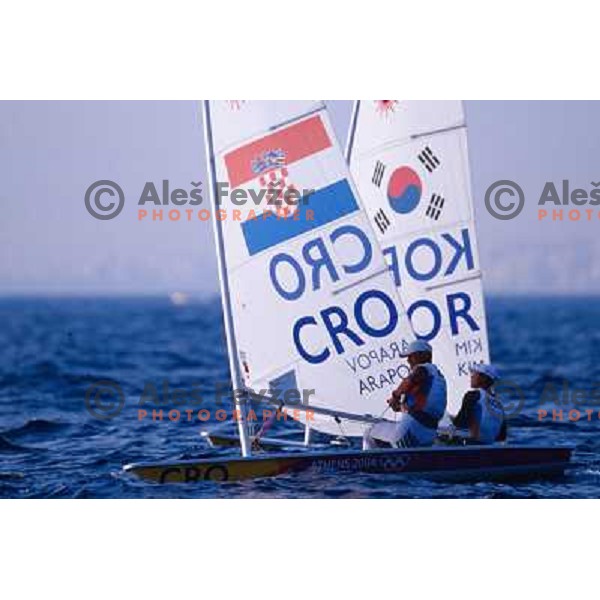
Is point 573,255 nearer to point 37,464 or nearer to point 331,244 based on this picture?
point 331,244

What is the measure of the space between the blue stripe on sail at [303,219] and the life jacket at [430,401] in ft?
3.94

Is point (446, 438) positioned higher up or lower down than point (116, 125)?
lower down

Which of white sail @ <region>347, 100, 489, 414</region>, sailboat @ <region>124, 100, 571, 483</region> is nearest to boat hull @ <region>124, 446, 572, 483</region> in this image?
sailboat @ <region>124, 100, 571, 483</region>

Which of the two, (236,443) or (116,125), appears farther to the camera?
(236,443)

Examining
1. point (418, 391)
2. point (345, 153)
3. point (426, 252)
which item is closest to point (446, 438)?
point (418, 391)

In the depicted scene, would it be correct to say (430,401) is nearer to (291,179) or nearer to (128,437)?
(291,179)

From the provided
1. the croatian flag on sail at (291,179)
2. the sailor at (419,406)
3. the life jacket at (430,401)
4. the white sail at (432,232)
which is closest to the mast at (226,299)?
the croatian flag on sail at (291,179)

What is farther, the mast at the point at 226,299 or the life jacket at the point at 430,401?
the life jacket at the point at 430,401

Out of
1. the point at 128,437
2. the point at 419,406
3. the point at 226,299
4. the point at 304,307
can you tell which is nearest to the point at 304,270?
the point at 304,307

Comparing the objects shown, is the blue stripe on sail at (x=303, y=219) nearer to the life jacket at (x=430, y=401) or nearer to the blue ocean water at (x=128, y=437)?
the life jacket at (x=430, y=401)

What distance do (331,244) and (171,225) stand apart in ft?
3.61

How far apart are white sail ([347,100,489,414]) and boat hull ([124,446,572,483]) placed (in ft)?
3.93

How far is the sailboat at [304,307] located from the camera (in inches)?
397
